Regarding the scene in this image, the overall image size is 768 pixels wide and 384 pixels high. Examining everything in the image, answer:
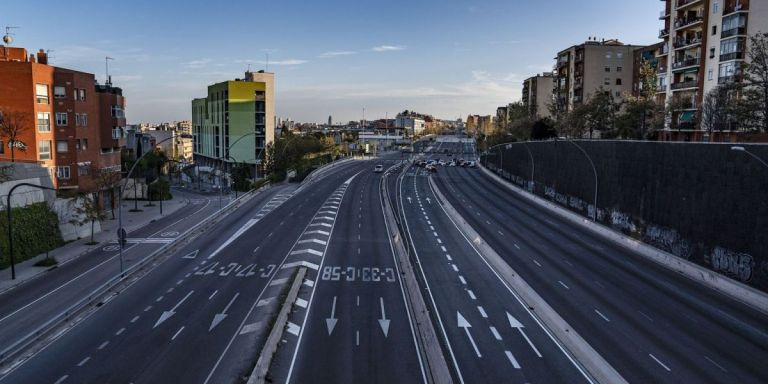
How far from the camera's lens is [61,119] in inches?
2076

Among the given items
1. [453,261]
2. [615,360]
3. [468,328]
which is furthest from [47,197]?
[615,360]

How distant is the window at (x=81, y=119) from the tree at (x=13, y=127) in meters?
5.08

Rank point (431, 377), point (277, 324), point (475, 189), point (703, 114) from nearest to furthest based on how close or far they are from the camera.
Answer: point (431, 377), point (277, 324), point (703, 114), point (475, 189)

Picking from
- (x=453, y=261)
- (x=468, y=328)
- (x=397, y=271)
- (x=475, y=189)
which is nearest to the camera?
(x=468, y=328)

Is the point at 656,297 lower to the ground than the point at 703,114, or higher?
lower

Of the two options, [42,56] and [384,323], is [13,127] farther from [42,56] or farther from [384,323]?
[384,323]

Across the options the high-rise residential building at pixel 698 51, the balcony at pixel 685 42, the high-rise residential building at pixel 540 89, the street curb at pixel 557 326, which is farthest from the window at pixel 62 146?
the high-rise residential building at pixel 540 89

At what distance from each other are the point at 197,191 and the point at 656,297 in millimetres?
74472

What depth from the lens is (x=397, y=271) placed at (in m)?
35.4

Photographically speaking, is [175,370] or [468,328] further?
[468,328]

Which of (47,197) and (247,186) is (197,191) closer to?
(247,186)

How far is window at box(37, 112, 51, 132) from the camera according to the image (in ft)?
166

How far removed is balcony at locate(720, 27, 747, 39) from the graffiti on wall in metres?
37.7

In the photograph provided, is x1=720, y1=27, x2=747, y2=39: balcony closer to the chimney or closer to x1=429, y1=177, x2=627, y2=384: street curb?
x1=429, y1=177, x2=627, y2=384: street curb
